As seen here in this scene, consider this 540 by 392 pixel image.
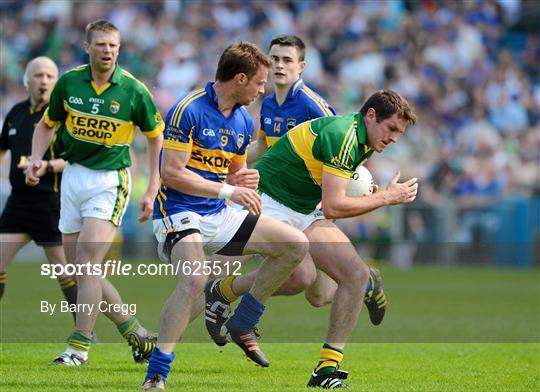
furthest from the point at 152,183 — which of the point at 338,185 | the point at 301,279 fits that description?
the point at 338,185

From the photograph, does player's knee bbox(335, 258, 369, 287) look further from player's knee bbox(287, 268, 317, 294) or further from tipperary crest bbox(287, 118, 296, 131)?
tipperary crest bbox(287, 118, 296, 131)

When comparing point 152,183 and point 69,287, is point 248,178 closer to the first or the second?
point 152,183

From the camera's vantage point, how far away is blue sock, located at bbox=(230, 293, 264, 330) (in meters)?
8.62

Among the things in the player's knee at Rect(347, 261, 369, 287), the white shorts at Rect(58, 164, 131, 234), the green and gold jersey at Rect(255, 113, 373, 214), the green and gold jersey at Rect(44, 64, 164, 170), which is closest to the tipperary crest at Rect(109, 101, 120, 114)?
the green and gold jersey at Rect(44, 64, 164, 170)

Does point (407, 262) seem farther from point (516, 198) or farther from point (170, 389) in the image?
point (170, 389)

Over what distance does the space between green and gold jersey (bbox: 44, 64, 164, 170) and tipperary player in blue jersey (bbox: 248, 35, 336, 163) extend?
138 cm

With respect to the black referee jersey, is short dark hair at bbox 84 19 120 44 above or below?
above

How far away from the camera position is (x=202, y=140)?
815cm

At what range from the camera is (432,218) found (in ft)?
73.1

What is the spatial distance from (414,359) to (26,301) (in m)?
5.82

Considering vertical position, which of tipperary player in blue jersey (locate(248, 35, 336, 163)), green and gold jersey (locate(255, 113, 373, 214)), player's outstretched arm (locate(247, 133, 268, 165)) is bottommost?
green and gold jersey (locate(255, 113, 373, 214))

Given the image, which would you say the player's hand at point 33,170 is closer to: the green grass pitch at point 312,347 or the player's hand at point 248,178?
the green grass pitch at point 312,347
